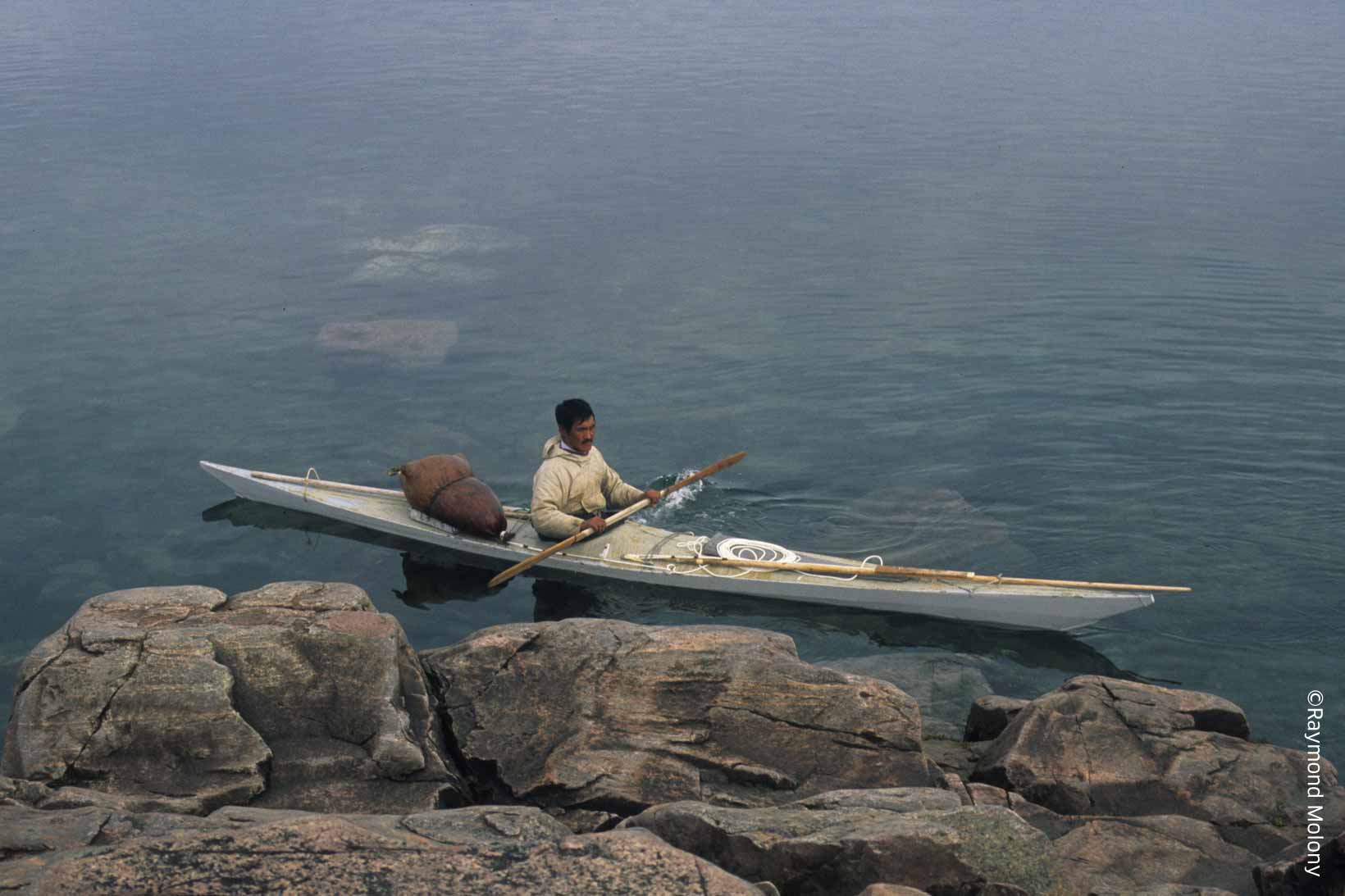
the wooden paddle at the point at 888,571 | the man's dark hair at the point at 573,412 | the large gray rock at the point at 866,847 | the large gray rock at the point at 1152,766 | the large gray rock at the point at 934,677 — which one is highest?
the man's dark hair at the point at 573,412

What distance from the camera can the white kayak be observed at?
12.2 metres

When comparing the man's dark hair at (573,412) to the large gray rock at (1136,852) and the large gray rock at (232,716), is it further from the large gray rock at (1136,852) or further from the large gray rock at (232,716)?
the large gray rock at (1136,852)

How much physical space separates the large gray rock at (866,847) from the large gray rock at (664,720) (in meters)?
1.07

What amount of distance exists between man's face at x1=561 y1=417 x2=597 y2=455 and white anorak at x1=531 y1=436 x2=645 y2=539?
0.32ft

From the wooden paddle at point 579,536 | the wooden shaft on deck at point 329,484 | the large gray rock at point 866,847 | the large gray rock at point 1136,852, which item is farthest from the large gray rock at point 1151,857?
the wooden shaft on deck at point 329,484

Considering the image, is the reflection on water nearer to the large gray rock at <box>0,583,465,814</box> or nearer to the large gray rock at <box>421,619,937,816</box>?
the large gray rock at <box>421,619,937,816</box>

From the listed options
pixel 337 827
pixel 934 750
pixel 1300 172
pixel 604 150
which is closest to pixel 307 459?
pixel 934 750

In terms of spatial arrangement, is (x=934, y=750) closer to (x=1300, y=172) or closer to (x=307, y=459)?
(x=307, y=459)

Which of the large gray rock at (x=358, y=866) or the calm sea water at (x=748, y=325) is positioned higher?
the calm sea water at (x=748, y=325)

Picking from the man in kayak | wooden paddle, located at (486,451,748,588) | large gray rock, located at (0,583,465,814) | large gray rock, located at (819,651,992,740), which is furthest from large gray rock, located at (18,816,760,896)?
the man in kayak

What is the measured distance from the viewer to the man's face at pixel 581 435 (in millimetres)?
13547

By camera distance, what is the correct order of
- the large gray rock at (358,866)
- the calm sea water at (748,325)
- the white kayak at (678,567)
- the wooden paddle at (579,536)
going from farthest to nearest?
1. the calm sea water at (748,325)
2. the wooden paddle at (579,536)
3. the white kayak at (678,567)
4. the large gray rock at (358,866)

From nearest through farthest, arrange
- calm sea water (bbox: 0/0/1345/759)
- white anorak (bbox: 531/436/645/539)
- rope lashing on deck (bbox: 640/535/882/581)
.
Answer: rope lashing on deck (bbox: 640/535/882/581) < white anorak (bbox: 531/436/645/539) < calm sea water (bbox: 0/0/1345/759)

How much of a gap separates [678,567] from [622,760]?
196 inches
